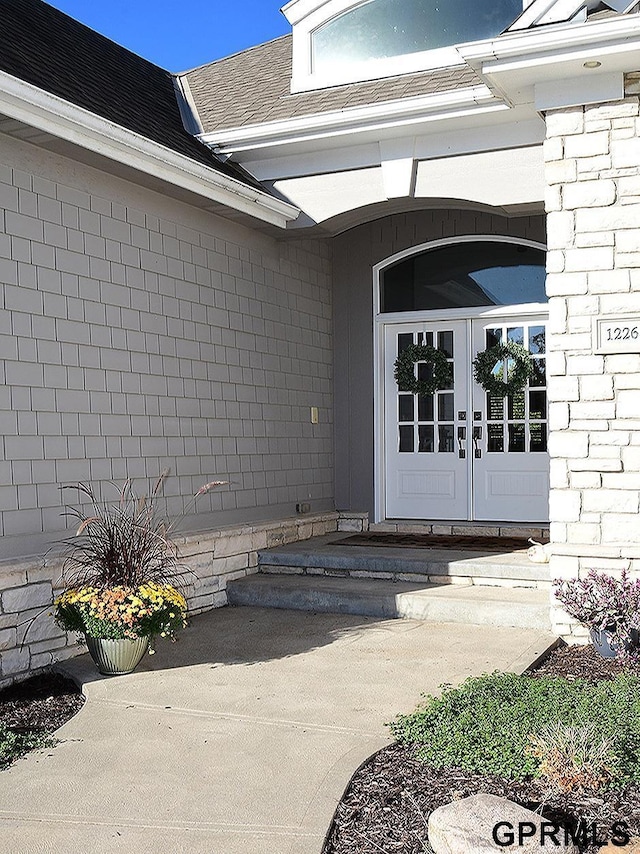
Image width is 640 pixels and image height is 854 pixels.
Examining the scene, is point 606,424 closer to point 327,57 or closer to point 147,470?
point 147,470

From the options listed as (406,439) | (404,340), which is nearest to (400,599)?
(406,439)

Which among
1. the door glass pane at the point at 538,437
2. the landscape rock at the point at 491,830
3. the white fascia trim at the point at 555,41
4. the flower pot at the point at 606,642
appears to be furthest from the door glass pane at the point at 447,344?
the landscape rock at the point at 491,830

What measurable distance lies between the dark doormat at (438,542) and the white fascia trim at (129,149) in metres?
3.07

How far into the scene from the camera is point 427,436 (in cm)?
967

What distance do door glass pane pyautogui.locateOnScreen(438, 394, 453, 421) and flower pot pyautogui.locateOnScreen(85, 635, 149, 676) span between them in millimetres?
4816

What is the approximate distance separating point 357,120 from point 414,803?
214 inches

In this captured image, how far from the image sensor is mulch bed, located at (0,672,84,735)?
15.8 ft

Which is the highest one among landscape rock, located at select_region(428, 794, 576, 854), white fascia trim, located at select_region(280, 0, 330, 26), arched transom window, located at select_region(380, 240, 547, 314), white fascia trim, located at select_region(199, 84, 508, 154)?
white fascia trim, located at select_region(280, 0, 330, 26)

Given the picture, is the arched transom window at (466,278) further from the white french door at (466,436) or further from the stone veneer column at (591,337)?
the stone veneer column at (591,337)

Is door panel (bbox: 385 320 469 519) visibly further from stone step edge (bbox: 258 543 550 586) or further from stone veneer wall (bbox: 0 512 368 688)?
stone step edge (bbox: 258 543 550 586)

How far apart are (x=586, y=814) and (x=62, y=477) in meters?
4.11

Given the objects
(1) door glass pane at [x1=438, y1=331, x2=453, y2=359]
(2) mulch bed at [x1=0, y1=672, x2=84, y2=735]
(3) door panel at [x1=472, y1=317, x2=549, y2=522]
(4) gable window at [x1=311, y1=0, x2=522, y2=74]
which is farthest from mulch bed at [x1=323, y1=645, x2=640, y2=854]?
(4) gable window at [x1=311, y1=0, x2=522, y2=74]

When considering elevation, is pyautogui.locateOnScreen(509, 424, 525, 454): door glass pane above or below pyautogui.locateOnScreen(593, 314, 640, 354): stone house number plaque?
below

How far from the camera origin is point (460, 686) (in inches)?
201
